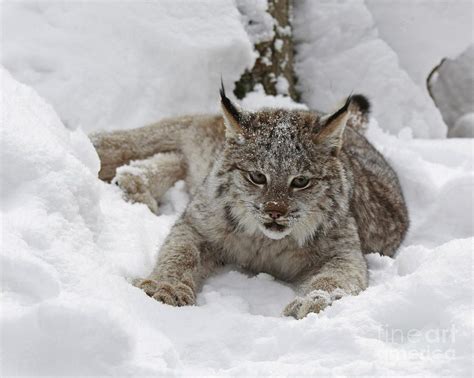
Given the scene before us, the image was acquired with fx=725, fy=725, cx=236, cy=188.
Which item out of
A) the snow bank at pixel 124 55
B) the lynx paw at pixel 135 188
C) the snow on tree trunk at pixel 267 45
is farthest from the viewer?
the snow on tree trunk at pixel 267 45

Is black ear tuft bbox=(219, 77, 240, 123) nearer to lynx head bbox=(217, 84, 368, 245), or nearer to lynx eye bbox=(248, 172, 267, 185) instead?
lynx head bbox=(217, 84, 368, 245)

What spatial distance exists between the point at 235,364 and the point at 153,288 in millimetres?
915

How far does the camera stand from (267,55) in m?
7.01

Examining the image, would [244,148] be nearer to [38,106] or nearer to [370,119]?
[38,106]

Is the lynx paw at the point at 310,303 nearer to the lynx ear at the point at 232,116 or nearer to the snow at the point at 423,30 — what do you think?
the lynx ear at the point at 232,116

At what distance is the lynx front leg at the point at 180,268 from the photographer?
348cm

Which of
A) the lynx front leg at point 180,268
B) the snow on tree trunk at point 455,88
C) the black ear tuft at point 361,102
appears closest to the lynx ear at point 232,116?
the lynx front leg at point 180,268

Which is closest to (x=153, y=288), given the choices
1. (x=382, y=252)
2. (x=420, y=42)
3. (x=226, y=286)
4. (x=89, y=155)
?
(x=226, y=286)

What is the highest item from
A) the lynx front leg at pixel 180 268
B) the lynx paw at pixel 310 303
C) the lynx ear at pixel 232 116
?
the lynx ear at pixel 232 116

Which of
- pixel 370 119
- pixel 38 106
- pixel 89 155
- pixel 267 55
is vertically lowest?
pixel 370 119

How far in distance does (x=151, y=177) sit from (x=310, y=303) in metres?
2.41

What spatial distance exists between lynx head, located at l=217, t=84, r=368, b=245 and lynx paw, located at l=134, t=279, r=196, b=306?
1.90 ft

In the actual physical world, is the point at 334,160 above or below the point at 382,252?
above

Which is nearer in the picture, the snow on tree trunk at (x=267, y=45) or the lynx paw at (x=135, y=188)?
the lynx paw at (x=135, y=188)
